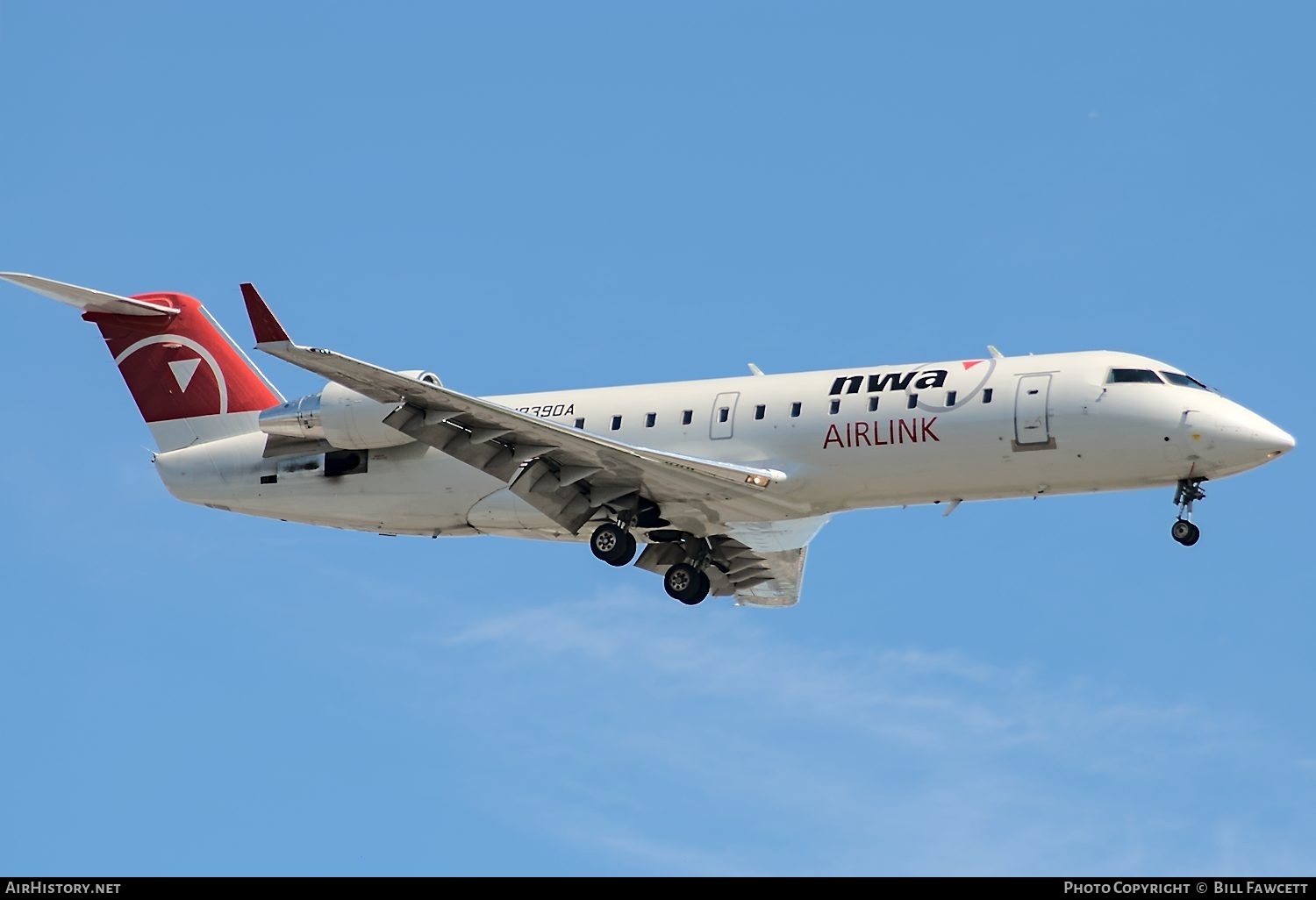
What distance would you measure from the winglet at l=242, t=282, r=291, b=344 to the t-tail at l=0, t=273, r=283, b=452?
6270 millimetres

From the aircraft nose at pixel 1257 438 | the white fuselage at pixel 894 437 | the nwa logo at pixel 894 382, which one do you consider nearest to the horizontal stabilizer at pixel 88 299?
the white fuselage at pixel 894 437

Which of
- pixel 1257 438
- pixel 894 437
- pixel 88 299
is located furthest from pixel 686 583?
pixel 88 299

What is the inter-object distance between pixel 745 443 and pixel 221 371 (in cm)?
1041

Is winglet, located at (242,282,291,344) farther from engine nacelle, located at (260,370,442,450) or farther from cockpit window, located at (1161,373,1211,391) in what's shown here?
cockpit window, located at (1161,373,1211,391)

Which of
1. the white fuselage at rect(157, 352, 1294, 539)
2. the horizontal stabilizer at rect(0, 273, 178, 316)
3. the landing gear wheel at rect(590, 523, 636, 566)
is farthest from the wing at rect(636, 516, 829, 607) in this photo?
the horizontal stabilizer at rect(0, 273, 178, 316)

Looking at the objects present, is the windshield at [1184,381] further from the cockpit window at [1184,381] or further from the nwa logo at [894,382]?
the nwa logo at [894,382]

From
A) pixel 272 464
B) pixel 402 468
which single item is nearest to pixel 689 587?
pixel 402 468

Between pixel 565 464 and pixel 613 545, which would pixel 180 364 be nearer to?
pixel 565 464

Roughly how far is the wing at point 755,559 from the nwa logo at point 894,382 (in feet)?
7.57

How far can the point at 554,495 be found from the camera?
102 feet

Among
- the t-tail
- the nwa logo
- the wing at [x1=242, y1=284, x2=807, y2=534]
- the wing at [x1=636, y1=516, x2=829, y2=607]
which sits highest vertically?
the t-tail

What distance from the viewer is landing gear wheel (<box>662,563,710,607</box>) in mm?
32031

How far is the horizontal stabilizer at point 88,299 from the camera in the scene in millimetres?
32000

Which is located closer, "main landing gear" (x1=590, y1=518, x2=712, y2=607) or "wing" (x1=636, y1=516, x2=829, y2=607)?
"main landing gear" (x1=590, y1=518, x2=712, y2=607)
